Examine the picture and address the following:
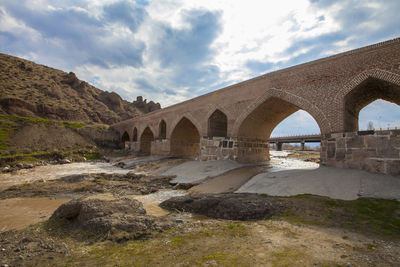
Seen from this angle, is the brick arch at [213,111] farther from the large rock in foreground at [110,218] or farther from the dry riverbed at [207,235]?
the large rock in foreground at [110,218]

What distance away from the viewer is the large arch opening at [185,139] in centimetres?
2000

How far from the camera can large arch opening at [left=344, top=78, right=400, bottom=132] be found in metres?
8.65

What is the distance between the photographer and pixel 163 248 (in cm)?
319

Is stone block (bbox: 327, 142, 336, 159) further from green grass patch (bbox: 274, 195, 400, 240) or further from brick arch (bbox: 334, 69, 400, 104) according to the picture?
green grass patch (bbox: 274, 195, 400, 240)

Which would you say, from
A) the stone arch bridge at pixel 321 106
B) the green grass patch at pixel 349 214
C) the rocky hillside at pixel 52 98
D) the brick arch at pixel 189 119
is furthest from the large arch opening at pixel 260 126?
the rocky hillside at pixel 52 98

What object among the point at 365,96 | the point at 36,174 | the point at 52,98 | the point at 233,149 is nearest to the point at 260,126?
the point at 233,149

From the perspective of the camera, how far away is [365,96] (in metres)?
9.64

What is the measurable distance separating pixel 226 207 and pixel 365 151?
6.72 meters

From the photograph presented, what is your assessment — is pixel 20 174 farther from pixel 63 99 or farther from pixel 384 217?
pixel 63 99

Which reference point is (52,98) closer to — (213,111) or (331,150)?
(213,111)

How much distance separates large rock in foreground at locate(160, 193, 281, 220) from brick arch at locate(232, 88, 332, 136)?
238 inches

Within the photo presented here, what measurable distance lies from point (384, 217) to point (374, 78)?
6365 mm

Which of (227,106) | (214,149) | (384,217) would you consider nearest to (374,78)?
(384,217)

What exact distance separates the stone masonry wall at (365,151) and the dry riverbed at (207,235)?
120 inches
